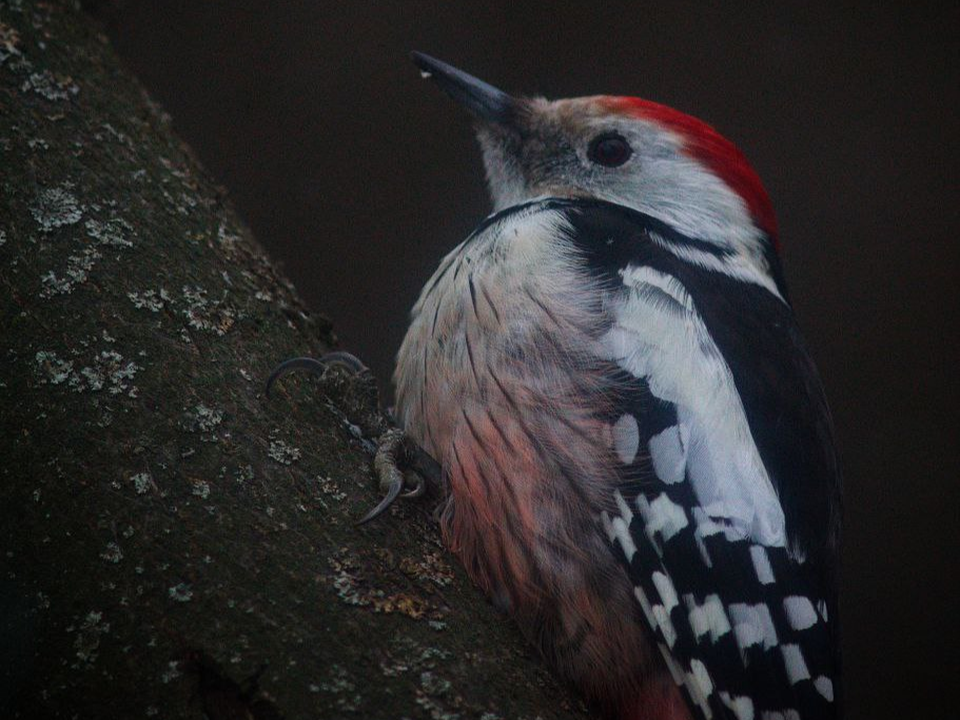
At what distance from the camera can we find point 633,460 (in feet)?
5.19

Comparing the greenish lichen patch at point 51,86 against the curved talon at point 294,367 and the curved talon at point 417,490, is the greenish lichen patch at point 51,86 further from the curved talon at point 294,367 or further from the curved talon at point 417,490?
the curved talon at point 417,490

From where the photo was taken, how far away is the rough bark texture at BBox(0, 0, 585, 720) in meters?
1.09

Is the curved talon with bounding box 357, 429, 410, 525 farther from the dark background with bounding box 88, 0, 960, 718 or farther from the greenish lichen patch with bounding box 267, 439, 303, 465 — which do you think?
the dark background with bounding box 88, 0, 960, 718

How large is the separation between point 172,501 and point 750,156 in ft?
9.62

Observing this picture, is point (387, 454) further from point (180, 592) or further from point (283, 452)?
point (180, 592)

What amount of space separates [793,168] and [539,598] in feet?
8.27

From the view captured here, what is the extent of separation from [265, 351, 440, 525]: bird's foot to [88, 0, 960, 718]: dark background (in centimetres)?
182

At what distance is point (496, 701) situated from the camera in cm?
120

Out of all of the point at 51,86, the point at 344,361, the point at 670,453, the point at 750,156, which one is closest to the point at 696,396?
the point at 670,453

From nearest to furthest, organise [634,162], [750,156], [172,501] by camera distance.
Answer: [172,501] → [634,162] → [750,156]

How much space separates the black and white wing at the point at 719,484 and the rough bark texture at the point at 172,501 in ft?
0.98

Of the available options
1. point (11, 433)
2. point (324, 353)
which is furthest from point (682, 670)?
point (11, 433)

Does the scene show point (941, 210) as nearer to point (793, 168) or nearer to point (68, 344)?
point (793, 168)

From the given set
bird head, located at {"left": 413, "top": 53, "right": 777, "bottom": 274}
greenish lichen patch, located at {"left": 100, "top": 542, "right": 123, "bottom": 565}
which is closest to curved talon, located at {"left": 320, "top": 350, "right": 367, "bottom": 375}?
greenish lichen patch, located at {"left": 100, "top": 542, "right": 123, "bottom": 565}
